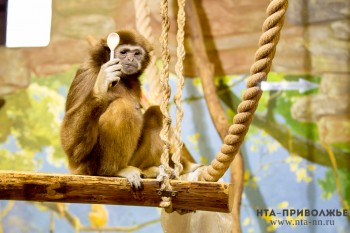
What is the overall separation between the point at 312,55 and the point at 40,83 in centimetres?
289

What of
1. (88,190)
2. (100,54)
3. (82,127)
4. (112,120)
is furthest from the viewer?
(100,54)

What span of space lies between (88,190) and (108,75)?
589mm

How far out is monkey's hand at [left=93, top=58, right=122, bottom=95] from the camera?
2.38 meters

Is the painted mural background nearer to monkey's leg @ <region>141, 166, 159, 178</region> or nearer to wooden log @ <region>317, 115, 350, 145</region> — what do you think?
wooden log @ <region>317, 115, 350, 145</region>

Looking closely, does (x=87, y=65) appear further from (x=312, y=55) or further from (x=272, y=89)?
(x=312, y=55)

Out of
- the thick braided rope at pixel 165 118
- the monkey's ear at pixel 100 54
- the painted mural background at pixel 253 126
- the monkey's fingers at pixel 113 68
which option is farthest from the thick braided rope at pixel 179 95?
the painted mural background at pixel 253 126

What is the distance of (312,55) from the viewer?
4590 mm

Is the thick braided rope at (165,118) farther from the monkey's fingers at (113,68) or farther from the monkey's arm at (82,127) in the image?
the monkey's arm at (82,127)

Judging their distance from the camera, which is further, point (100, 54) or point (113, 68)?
point (100, 54)

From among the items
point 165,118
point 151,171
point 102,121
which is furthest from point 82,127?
point 151,171

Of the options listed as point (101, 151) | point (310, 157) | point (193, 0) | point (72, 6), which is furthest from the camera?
point (72, 6)

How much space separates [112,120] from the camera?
2602 mm

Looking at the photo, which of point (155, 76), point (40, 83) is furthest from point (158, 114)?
point (40, 83)

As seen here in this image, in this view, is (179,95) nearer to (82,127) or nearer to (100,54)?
(82,127)
